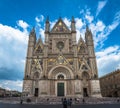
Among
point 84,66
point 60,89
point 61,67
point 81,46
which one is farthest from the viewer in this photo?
point 81,46

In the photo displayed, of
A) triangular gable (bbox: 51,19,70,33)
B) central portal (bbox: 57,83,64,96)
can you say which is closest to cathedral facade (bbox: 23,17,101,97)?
central portal (bbox: 57,83,64,96)

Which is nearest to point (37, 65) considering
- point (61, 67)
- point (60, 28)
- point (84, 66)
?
point (61, 67)

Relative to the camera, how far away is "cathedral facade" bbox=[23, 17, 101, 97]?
30.5 meters

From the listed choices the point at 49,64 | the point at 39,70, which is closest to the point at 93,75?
the point at 49,64

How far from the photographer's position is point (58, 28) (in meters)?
38.7

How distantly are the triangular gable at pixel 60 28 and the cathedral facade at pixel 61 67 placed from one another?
110 cm

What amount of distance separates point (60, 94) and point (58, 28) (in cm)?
1948

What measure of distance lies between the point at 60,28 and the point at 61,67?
12910 mm

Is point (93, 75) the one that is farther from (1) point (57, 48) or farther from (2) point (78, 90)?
(1) point (57, 48)

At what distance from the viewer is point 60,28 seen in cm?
3872

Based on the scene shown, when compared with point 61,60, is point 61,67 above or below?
below

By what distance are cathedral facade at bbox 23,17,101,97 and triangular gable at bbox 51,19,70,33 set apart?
3.60 ft

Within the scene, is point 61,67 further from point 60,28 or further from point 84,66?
point 60,28

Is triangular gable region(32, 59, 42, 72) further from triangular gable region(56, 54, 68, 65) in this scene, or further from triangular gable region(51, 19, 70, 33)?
triangular gable region(51, 19, 70, 33)
